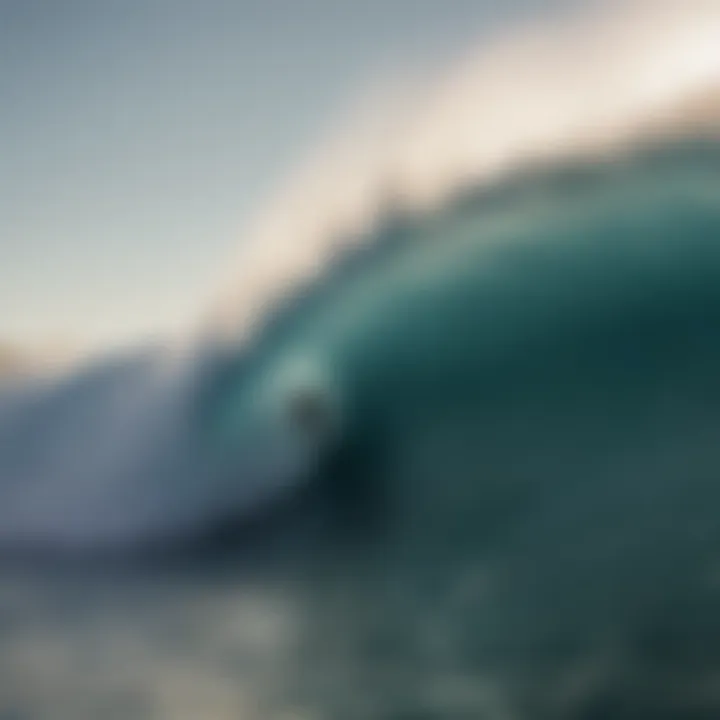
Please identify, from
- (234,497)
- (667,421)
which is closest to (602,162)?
(667,421)

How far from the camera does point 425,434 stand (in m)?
2.15

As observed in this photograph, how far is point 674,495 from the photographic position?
1878 mm

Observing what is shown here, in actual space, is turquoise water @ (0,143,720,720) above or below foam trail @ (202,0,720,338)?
below

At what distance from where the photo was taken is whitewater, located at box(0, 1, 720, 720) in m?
1.83

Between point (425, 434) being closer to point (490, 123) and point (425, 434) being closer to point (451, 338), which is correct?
point (451, 338)

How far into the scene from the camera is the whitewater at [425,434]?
1.83 meters

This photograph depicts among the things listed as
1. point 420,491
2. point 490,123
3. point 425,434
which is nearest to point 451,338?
point 425,434

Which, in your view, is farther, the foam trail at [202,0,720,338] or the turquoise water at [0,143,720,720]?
the foam trail at [202,0,720,338]

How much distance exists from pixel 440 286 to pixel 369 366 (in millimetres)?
276

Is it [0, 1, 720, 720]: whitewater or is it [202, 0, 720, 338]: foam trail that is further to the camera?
[202, 0, 720, 338]: foam trail

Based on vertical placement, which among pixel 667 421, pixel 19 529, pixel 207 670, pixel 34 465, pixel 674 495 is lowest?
pixel 207 670

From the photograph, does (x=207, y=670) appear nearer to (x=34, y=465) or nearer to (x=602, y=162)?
(x=34, y=465)

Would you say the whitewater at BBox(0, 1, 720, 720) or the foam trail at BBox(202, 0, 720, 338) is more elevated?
the foam trail at BBox(202, 0, 720, 338)

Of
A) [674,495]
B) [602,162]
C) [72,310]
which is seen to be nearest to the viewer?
[674,495]
